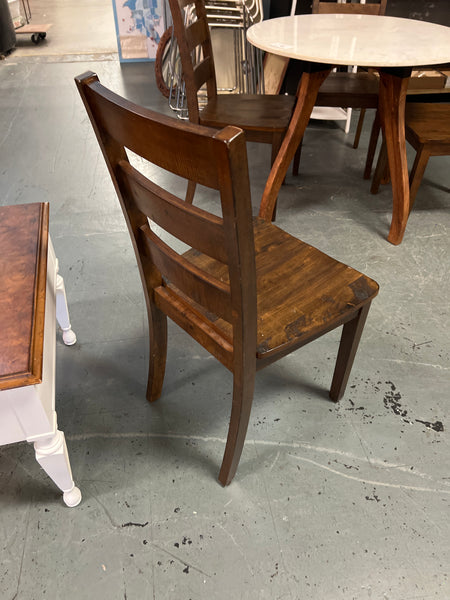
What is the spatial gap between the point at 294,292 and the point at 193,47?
1.32 metres

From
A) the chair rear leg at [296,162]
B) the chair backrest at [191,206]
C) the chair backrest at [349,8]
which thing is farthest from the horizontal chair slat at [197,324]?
the chair backrest at [349,8]

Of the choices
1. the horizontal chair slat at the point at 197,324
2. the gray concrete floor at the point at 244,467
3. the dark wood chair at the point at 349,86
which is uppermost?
the dark wood chair at the point at 349,86

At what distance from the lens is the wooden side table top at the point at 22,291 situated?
88 centimetres

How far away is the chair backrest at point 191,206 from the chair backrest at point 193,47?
3.70 feet

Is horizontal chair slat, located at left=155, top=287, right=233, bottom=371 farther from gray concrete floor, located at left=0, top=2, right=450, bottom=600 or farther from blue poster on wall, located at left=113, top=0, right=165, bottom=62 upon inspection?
blue poster on wall, located at left=113, top=0, right=165, bottom=62

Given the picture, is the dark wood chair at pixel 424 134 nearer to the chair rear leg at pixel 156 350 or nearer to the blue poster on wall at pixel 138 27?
the chair rear leg at pixel 156 350

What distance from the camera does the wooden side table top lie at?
878mm

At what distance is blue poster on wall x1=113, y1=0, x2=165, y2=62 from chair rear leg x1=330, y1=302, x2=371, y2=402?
13.8 feet

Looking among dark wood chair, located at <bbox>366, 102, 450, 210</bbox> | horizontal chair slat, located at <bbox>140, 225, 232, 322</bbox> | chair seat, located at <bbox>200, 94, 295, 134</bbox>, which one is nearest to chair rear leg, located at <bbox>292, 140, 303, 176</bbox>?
chair seat, located at <bbox>200, 94, 295, 134</bbox>

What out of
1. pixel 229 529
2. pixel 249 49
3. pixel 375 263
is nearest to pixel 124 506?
pixel 229 529

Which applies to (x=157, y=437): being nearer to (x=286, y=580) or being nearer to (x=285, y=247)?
(x=286, y=580)

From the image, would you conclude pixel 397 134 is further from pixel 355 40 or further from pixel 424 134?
pixel 355 40

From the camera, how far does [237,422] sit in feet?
3.60

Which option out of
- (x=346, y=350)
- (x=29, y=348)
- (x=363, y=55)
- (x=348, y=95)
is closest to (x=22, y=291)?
(x=29, y=348)
